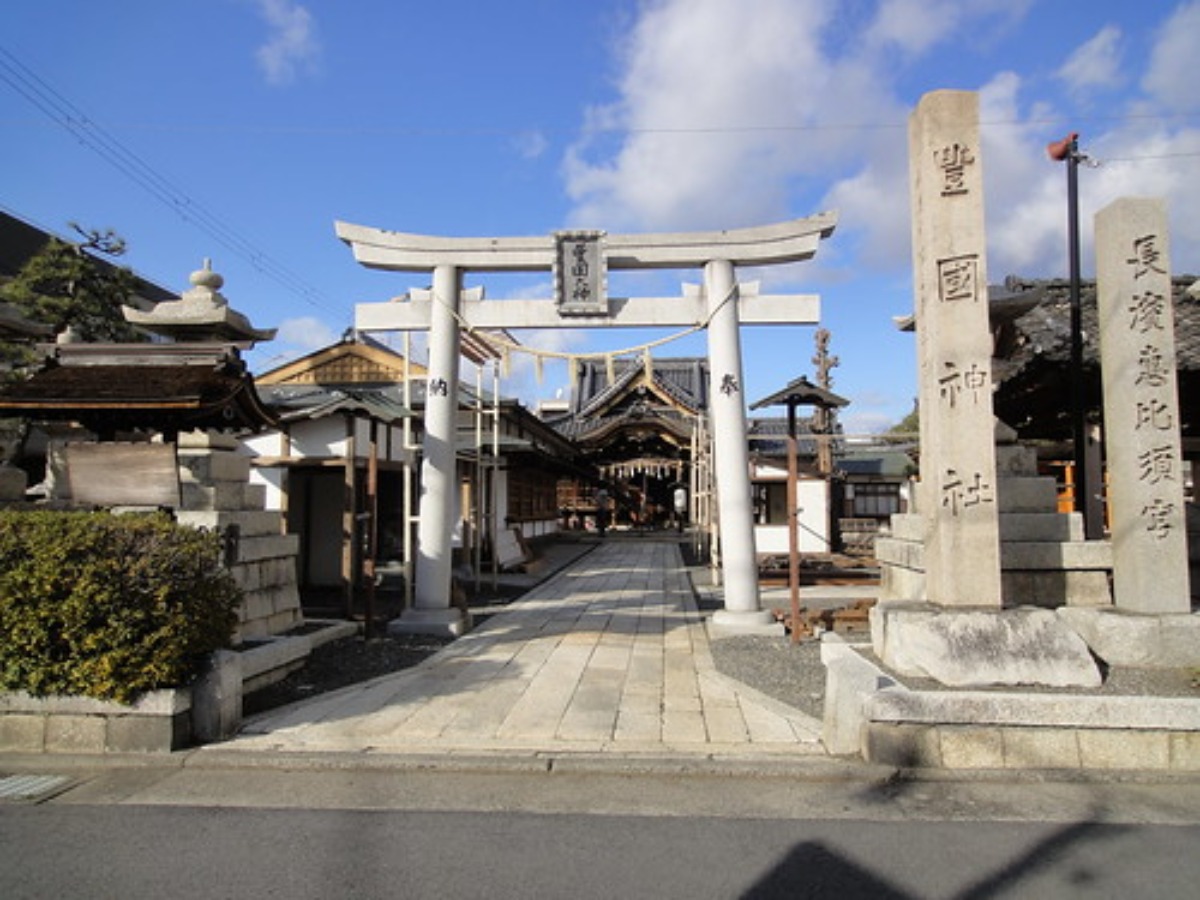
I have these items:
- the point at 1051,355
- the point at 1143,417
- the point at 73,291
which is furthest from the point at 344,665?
the point at 73,291

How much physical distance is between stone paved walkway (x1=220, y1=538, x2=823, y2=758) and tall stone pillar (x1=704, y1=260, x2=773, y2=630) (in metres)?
0.73

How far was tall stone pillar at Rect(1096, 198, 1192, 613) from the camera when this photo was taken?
255 inches

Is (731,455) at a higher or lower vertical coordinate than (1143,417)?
lower

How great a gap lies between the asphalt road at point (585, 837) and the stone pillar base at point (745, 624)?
459 cm

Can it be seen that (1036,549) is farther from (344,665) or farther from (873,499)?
(873,499)

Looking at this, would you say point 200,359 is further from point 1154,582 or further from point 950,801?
point 1154,582

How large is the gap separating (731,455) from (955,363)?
374cm

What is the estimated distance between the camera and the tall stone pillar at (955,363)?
6.37m

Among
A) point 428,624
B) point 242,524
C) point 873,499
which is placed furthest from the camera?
point 873,499

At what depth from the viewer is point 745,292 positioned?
408 inches

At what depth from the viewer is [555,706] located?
258 inches

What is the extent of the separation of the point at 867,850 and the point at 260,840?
3302 millimetres

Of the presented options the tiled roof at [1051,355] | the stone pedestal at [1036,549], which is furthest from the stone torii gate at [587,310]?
the stone pedestal at [1036,549]

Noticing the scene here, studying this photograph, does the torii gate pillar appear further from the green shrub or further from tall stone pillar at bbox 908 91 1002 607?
tall stone pillar at bbox 908 91 1002 607
